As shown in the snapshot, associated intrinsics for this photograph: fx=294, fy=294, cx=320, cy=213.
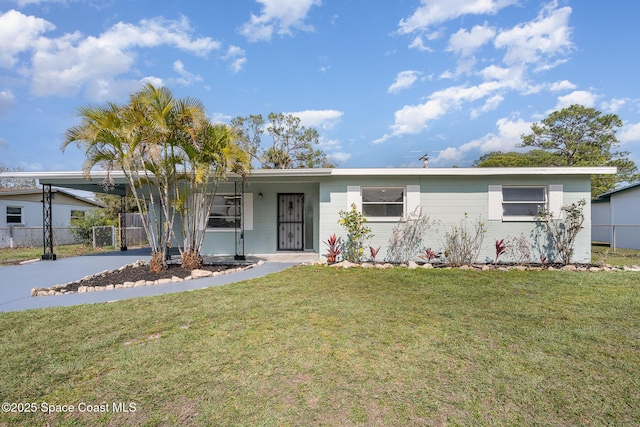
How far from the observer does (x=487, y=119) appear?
1827 centimetres

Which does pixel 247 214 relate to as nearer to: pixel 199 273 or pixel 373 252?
pixel 199 273

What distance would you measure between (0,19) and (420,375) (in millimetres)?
14259

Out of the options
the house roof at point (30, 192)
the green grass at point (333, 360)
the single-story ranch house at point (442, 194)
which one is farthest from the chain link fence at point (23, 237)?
the green grass at point (333, 360)

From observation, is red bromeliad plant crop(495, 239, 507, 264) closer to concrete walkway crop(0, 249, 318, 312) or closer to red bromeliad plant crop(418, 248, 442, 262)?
red bromeliad plant crop(418, 248, 442, 262)

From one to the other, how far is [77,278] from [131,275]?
109 cm

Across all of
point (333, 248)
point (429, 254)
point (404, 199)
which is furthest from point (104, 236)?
point (429, 254)

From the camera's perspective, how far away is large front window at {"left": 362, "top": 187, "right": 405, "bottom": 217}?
8.24m

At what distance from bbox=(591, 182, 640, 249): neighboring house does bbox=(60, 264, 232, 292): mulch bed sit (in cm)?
1514

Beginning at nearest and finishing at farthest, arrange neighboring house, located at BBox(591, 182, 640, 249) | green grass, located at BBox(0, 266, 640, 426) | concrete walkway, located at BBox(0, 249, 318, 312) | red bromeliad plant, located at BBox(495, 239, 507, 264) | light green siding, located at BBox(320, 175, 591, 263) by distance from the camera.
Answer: green grass, located at BBox(0, 266, 640, 426) < concrete walkway, located at BBox(0, 249, 318, 312) < red bromeliad plant, located at BBox(495, 239, 507, 264) < light green siding, located at BBox(320, 175, 591, 263) < neighboring house, located at BBox(591, 182, 640, 249)

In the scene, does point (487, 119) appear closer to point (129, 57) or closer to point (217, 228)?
point (217, 228)

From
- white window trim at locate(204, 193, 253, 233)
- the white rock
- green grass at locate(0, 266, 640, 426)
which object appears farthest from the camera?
white window trim at locate(204, 193, 253, 233)

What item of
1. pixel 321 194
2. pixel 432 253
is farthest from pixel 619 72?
pixel 321 194

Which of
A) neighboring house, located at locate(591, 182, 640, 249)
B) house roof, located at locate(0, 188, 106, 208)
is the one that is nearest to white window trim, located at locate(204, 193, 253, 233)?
house roof, located at locate(0, 188, 106, 208)

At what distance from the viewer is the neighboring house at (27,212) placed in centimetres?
1327
